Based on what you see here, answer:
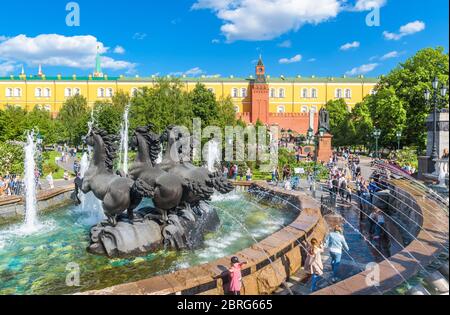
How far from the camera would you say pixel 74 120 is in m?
60.3

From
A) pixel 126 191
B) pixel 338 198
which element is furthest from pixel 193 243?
pixel 338 198

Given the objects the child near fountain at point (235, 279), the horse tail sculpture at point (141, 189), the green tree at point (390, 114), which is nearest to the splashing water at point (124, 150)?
the horse tail sculpture at point (141, 189)

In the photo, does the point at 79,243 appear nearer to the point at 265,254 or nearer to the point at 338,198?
the point at 265,254

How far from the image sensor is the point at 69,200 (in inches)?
574

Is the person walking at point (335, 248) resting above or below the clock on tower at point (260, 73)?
below

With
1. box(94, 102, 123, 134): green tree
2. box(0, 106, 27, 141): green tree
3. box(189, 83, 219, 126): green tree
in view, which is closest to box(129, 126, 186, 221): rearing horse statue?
box(189, 83, 219, 126): green tree

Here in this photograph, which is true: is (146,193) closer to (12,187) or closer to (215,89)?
(12,187)

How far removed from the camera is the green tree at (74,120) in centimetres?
5028

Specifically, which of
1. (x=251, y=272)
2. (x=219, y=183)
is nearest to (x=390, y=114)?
(x=219, y=183)

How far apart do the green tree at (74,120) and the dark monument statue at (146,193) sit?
40.4m

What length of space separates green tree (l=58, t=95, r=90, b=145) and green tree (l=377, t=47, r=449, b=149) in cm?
3707

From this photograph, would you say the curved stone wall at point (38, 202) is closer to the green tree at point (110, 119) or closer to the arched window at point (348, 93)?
the green tree at point (110, 119)

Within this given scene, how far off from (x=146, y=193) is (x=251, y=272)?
115 inches

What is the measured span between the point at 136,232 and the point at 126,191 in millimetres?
949
